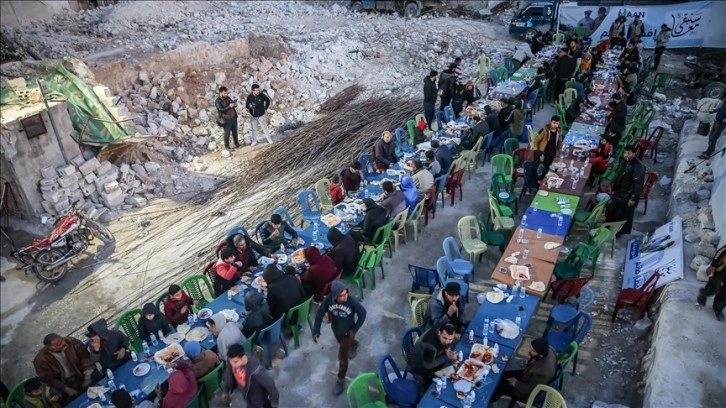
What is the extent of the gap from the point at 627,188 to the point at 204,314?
7956mm

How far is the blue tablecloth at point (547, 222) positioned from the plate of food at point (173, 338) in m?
5.99

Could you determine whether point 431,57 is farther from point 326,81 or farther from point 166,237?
point 166,237

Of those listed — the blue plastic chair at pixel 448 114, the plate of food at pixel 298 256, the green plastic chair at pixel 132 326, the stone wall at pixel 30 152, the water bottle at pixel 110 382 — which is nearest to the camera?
the water bottle at pixel 110 382

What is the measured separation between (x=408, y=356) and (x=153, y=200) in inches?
332

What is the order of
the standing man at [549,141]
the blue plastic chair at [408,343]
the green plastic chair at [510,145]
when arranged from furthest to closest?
the green plastic chair at [510,145]
the standing man at [549,141]
the blue plastic chair at [408,343]

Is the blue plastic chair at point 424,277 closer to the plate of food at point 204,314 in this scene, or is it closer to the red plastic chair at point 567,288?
the red plastic chair at point 567,288

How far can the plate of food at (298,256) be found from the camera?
28.3 ft

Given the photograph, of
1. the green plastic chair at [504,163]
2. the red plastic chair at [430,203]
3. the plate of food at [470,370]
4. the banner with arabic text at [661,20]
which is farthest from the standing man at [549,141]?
the banner with arabic text at [661,20]

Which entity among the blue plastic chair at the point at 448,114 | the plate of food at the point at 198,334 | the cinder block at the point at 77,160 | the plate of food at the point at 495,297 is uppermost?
the cinder block at the point at 77,160

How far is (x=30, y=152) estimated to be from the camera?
1120cm

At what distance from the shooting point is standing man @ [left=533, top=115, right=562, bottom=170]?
1116cm

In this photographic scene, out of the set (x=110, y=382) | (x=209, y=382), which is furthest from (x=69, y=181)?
(x=209, y=382)

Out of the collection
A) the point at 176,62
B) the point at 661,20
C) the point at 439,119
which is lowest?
the point at 439,119

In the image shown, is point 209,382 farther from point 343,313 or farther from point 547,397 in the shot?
point 547,397
